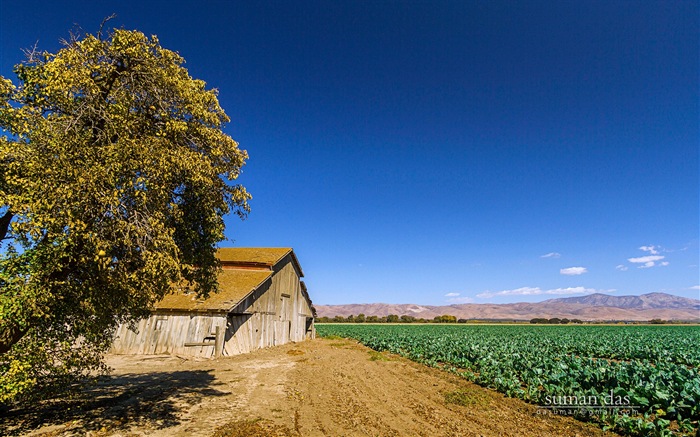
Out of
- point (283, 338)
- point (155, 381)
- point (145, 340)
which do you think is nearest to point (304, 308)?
point (283, 338)

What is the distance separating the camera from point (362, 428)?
8.39 metres

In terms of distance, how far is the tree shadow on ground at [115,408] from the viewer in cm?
828

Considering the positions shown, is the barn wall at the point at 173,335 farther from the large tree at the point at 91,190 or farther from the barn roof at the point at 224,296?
the large tree at the point at 91,190

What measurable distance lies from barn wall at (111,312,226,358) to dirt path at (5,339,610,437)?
4.27m

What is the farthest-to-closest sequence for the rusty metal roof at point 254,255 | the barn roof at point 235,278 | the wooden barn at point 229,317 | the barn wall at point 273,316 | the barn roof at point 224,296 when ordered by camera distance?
the rusty metal roof at point 254,255 → the barn wall at point 273,316 → the barn roof at point 235,278 → the barn roof at point 224,296 → the wooden barn at point 229,317

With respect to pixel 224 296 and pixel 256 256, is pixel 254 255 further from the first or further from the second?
pixel 224 296

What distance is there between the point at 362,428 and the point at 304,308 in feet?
94.3

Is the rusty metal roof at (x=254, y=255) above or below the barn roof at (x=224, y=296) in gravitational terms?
above

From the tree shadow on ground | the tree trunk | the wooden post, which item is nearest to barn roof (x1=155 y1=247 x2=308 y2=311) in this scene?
the wooden post

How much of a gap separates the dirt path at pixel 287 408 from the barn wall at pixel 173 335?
4.27 meters

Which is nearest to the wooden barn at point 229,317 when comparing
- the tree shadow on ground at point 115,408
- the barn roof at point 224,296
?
the barn roof at point 224,296

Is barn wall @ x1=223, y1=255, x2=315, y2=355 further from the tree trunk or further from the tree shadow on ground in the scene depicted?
the tree trunk

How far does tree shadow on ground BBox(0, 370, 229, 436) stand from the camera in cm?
828

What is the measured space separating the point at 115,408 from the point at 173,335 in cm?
1233
